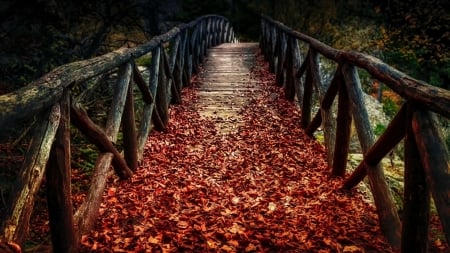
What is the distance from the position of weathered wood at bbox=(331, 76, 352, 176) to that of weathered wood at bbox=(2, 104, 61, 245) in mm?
3190

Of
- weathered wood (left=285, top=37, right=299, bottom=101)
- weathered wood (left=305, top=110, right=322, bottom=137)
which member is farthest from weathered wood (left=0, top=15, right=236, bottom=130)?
weathered wood (left=285, top=37, right=299, bottom=101)

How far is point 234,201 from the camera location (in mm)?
4305

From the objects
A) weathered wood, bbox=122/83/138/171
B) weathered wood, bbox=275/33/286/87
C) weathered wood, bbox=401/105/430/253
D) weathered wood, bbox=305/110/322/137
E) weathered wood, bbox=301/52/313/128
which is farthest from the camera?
weathered wood, bbox=275/33/286/87

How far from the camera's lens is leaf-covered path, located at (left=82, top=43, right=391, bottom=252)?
3.41 metres

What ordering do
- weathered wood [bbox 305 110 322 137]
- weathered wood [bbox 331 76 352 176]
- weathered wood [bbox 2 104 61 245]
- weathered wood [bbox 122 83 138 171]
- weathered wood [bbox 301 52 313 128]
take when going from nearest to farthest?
weathered wood [bbox 2 104 61 245], weathered wood [bbox 331 76 352 176], weathered wood [bbox 122 83 138 171], weathered wood [bbox 305 110 322 137], weathered wood [bbox 301 52 313 128]

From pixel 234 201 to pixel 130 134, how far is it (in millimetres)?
1626

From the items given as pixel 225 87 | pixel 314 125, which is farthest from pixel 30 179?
pixel 225 87

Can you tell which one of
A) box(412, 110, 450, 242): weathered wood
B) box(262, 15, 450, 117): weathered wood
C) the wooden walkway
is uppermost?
box(262, 15, 450, 117): weathered wood

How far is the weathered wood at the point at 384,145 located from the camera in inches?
117

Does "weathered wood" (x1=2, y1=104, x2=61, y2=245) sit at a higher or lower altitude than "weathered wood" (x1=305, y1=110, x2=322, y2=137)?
higher

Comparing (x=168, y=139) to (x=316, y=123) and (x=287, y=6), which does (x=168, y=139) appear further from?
(x=287, y=6)

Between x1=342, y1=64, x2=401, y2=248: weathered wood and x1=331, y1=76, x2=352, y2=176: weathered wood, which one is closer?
x1=342, y1=64, x2=401, y2=248: weathered wood

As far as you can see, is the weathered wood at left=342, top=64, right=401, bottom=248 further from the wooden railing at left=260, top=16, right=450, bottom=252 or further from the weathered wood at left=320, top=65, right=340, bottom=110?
the weathered wood at left=320, top=65, right=340, bottom=110

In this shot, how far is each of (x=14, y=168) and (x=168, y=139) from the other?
2532 millimetres
